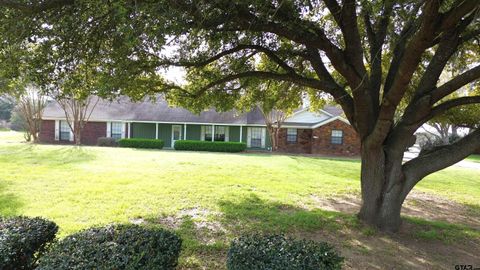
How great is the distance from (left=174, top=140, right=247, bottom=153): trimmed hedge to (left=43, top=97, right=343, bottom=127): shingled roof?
3.50 meters

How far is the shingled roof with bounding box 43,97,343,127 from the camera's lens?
30156 mm

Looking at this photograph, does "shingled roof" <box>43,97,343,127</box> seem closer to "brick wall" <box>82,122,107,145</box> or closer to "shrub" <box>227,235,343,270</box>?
"brick wall" <box>82,122,107,145</box>

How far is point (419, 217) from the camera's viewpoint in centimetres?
887

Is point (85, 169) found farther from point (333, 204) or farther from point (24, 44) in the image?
point (333, 204)

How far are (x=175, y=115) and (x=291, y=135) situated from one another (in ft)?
35.0

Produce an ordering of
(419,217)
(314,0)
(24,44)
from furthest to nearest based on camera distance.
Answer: (419,217), (314,0), (24,44)

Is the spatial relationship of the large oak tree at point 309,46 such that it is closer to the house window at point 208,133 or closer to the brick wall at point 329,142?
the brick wall at point 329,142

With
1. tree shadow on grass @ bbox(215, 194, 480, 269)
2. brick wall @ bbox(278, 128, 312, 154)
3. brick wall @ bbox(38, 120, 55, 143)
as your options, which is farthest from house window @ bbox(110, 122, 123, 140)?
tree shadow on grass @ bbox(215, 194, 480, 269)

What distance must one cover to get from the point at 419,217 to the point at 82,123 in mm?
28545

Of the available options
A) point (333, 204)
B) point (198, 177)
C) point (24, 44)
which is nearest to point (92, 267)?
point (24, 44)

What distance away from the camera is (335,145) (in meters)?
28.7

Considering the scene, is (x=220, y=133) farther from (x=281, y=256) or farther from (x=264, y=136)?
(x=281, y=256)

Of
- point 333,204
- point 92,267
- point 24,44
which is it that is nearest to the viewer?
point 92,267

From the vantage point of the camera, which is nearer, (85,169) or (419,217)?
(419,217)
